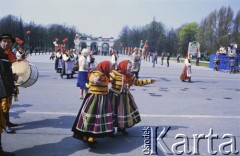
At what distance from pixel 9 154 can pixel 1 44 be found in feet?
6.97

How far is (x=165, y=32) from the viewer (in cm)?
10806

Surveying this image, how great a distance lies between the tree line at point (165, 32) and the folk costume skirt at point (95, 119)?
4253 centimetres

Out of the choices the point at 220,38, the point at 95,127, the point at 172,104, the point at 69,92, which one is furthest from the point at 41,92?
the point at 220,38

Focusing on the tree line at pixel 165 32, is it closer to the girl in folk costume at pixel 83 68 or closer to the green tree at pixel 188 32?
the green tree at pixel 188 32

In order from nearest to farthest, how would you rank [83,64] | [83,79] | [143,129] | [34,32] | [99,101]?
[99,101] → [143,129] → [83,64] → [83,79] → [34,32]

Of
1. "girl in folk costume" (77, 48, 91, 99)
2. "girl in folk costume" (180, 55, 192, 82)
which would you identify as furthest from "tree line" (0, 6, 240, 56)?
"girl in folk costume" (77, 48, 91, 99)

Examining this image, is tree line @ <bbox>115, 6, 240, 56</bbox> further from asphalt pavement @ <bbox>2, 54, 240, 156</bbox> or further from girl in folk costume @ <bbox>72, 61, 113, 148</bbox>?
girl in folk costume @ <bbox>72, 61, 113, 148</bbox>

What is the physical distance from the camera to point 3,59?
16.8 ft

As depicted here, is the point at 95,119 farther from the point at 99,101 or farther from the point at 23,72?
the point at 23,72

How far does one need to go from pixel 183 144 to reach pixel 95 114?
1.88 m

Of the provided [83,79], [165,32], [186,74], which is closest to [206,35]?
[165,32]

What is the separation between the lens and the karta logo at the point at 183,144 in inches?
218

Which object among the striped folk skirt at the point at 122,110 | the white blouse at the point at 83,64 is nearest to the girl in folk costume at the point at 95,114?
the striped folk skirt at the point at 122,110

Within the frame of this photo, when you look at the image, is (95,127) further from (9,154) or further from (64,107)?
(64,107)
